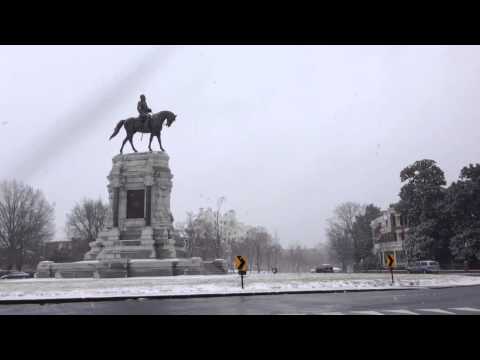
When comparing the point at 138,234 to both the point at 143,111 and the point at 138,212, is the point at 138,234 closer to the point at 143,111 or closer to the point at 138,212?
the point at 138,212

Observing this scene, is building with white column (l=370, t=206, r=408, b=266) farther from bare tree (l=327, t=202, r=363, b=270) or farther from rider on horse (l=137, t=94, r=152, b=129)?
rider on horse (l=137, t=94, r=152, b=129)

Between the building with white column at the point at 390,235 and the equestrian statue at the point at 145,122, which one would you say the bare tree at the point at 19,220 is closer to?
the equestrian statue at the point at 145,122

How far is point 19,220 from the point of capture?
66250 mm

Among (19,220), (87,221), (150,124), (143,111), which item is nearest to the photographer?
(150,124)

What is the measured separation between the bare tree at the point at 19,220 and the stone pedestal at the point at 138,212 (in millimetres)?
33564

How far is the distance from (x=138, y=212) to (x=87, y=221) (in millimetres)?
49932

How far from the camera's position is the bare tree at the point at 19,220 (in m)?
65.6

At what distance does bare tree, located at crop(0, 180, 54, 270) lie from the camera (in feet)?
215

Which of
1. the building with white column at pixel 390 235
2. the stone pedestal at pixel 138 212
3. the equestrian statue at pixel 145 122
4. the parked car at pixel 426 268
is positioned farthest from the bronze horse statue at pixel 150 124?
the building with white column at pixel 390 235

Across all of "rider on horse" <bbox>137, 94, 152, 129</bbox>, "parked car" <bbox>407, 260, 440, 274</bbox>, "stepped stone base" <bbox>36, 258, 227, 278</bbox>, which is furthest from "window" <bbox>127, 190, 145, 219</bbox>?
"parked car" <bbox>407, 260, 440, 274</bbox>

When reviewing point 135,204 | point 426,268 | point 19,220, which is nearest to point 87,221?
point 19,220

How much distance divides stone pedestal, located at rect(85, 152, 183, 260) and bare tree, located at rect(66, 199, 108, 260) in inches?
1638
